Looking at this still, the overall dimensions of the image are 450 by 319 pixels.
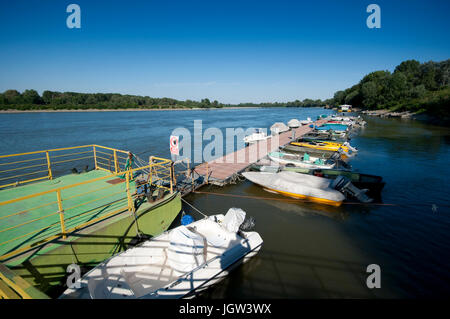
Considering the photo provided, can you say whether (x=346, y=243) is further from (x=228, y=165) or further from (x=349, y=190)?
(x=228, y=165)

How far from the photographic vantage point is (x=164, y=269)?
6.35m

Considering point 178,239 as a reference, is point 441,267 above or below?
below

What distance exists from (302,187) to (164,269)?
9.67 m

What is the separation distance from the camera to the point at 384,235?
10.3m

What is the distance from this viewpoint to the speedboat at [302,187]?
12.6 m

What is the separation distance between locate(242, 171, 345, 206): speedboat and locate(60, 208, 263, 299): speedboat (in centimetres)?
698

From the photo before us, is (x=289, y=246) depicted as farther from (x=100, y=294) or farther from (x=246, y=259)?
(x=100, y=294)

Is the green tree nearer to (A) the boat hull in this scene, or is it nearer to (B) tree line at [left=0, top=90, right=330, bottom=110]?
(B) tree line at [left=0, top=90, right=330, bottom=110]

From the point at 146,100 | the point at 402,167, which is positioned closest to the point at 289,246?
the point at 402,167

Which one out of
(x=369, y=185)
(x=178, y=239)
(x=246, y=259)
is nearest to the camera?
(x=178, y=239)

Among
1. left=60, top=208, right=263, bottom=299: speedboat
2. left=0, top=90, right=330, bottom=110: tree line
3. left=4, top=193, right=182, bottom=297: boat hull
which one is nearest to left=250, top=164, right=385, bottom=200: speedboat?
left=60, top=208, right=263, bottom=299: speedboat

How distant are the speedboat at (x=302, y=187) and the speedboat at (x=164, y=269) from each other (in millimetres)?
6978

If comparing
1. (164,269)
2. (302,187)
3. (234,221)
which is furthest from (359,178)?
(164,269)
